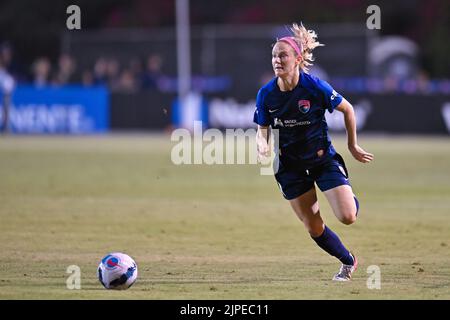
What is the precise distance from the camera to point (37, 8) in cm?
4769

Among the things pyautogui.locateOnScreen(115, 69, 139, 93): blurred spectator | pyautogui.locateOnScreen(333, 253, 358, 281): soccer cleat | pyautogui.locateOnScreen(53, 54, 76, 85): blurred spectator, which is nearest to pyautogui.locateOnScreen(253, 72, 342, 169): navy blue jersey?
pyautogui.locateOnScreen(333, 253, 358, 281): soccer cleat

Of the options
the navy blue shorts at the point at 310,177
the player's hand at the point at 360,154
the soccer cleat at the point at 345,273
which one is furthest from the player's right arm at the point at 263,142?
the soccer cleat at the point at 345,273

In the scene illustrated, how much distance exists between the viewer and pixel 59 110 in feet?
111

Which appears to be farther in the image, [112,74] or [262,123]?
[112,74]

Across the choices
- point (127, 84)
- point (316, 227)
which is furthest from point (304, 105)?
point (127, 84)

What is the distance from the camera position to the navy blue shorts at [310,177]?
9.57 meters

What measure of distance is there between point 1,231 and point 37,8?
120ft

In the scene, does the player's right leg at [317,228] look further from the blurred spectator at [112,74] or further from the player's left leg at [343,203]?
the blurred spectator at [112,74]

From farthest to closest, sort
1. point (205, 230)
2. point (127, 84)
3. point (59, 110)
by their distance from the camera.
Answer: point (127, 84) → point (59, 110) → point (205, 230)

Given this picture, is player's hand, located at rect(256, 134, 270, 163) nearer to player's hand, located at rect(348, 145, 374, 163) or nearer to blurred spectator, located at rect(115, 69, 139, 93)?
player's hand, located at rect(348, 145, 374, 163)

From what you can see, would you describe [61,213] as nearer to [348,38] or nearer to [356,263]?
[356,263]

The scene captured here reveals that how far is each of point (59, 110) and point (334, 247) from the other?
2515cm

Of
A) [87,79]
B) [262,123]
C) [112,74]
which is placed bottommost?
[262,123]

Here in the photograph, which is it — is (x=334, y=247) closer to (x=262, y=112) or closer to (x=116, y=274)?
(x=262, y=112)
